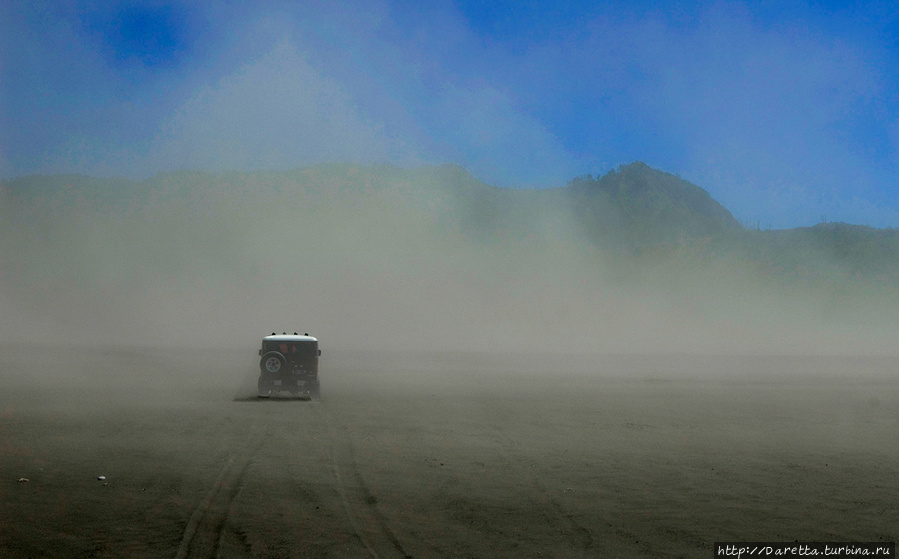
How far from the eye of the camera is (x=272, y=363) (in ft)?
83.8

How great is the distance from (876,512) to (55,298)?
114 meters

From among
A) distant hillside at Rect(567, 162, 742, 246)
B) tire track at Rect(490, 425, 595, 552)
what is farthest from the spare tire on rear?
distant hillside at Rect(567, 162, 742, 246)

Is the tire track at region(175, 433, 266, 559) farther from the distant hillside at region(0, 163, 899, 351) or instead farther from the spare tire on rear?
the distant hillside at region(0, 163, 899, 351)

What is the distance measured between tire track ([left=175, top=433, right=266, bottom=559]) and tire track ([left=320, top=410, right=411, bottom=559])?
1.55 meters

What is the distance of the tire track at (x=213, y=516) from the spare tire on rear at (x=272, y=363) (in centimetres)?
1202

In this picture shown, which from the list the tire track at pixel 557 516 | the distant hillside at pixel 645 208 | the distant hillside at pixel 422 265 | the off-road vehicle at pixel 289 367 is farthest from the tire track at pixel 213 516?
the distant hillside at pixel 645 208

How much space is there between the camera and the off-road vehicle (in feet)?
84.0

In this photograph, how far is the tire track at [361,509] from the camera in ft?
27.8

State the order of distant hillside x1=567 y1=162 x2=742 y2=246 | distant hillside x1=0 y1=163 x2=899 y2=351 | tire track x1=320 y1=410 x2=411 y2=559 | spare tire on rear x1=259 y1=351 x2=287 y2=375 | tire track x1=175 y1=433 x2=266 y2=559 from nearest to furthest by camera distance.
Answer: tire track x1=175 y1=433 x2=266 y2=559 → tire track x1=320 y1=410 x2=411 y2=559 → spare tire on rear x1=259 y1=351 x2=287 y2=375 → distant hillside x1=0 y1=163 x2=899 y2=351 → distant hillside x1=567 y1=162 x2=742 y2=246

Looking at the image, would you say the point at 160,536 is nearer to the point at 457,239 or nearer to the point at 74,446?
the point at 74,446

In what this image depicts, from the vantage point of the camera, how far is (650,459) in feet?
48.0

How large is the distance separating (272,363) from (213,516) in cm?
1625

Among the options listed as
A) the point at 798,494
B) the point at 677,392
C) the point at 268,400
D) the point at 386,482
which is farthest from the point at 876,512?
the point at 677,392

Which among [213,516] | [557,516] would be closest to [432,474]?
[557,516]
